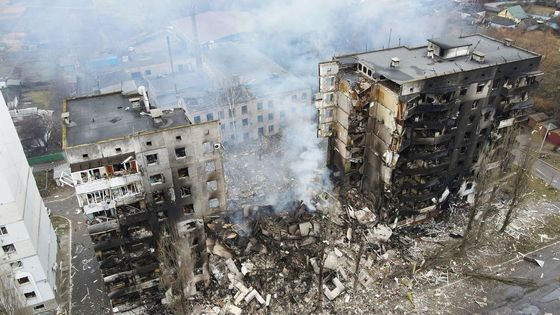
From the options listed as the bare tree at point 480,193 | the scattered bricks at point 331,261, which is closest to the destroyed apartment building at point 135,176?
the scattered bricks at point 331,261

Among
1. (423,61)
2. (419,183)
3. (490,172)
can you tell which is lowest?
(490,172)

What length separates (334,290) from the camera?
36250 millimetres

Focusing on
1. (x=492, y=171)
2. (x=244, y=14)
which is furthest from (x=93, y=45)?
(x=492, y=171)

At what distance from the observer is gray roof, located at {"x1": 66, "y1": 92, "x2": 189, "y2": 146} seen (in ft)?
94.8

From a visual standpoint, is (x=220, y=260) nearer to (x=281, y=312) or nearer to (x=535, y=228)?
(x=281, y=312)

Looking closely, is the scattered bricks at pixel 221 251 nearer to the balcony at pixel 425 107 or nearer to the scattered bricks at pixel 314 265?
the scattered bricks at pixel 314 265

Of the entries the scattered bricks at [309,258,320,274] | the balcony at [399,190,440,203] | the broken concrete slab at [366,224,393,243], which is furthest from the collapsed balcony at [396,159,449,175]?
the scattered bricks at [309,258,320,274]

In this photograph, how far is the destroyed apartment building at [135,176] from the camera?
92.2ft

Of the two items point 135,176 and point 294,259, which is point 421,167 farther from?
point 135,176

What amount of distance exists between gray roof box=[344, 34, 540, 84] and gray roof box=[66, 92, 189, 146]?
56.7 ft

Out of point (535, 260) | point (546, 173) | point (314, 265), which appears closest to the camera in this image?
point (314, 265)

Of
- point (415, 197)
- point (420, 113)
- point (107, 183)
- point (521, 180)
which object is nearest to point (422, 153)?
point (420, 113)

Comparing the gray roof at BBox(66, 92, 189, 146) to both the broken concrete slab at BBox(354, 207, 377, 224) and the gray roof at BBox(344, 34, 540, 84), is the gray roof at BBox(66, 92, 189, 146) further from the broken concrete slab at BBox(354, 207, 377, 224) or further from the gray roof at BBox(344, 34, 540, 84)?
the broken concrete slab at BBox(354, 207, 377, 224)

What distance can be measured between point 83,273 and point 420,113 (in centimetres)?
3277
